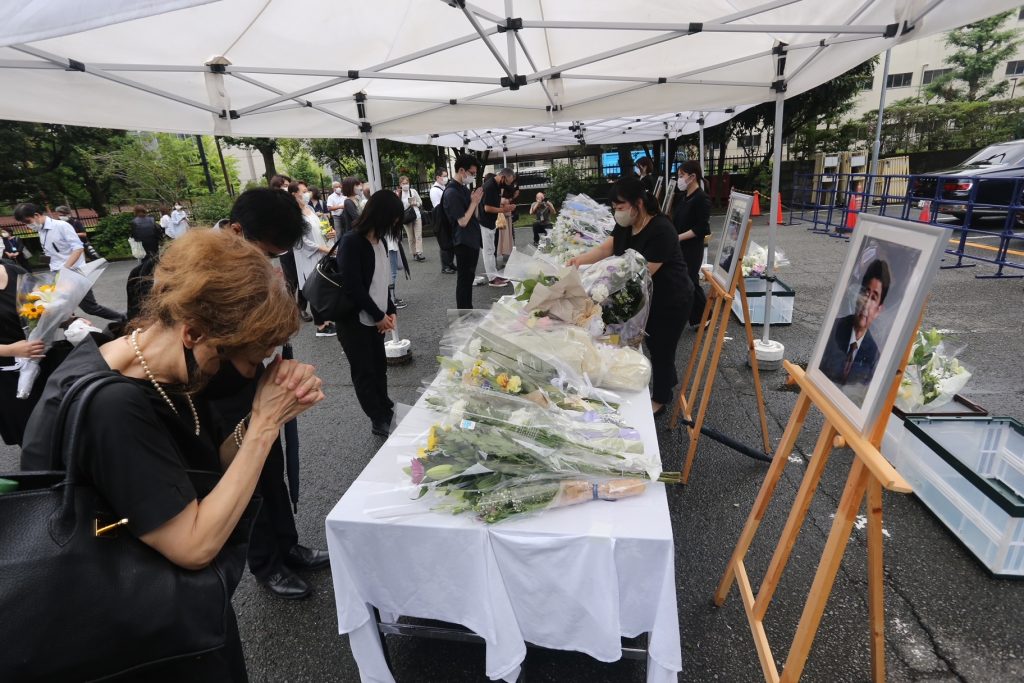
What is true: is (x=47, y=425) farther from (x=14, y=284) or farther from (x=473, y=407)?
(x=14, y=284)

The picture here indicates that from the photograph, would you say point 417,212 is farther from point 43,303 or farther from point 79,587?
point 79,587

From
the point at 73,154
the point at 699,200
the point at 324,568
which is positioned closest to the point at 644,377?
the point at 324,568

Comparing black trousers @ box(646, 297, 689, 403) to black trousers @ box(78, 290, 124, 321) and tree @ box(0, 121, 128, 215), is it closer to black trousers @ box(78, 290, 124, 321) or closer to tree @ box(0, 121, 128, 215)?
black trousers @ box(78, 290, 124, 321)

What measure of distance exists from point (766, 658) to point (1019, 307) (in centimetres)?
683

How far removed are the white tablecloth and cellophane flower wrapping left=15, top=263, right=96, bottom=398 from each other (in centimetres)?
221

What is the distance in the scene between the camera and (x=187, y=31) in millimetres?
3549

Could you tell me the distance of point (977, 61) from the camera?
2531 cm

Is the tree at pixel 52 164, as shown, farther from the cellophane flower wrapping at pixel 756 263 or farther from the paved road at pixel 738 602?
the cellophane flower wrapping at pixel 756 263

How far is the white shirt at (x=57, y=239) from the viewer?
853cm

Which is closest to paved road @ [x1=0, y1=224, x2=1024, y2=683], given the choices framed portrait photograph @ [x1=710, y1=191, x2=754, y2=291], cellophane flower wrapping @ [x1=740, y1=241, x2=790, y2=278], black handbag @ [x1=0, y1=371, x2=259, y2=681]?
framed portrait photograph @ [x1=710, y1=191, x2=754, y2=291]

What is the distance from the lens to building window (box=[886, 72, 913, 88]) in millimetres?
31772

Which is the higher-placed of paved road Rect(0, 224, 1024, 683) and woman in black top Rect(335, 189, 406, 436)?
woman in black top Rect(335, 189, 406, 436)

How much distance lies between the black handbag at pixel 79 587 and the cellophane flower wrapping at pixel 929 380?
3.60 m


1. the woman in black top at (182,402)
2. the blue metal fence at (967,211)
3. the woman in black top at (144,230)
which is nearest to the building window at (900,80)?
the blue metal fence at (967,211)
